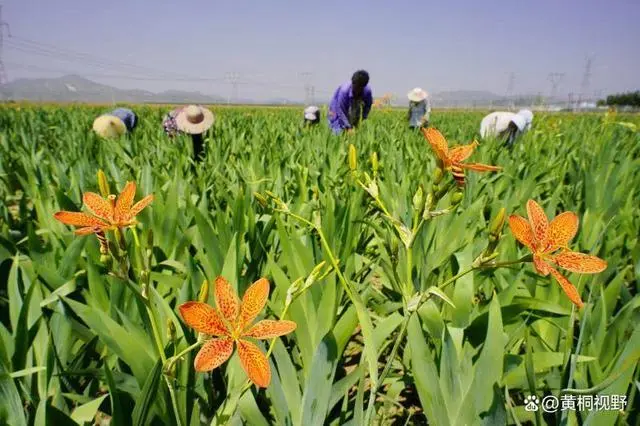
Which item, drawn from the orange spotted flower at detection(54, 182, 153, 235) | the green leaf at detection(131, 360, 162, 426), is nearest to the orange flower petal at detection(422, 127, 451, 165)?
the orange spotted flower at detection(54, 182, 153, 235)

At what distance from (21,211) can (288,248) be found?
46.8 inches

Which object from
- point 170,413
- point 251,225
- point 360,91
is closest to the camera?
point 170,413

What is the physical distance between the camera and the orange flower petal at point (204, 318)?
0.44m

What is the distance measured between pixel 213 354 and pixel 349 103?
182 inches

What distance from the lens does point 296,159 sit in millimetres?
2770

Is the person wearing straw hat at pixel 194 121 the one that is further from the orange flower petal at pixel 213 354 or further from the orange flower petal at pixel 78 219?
the orange flower petal at pixel 213 354

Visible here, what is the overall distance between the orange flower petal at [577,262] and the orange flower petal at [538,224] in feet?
0.09

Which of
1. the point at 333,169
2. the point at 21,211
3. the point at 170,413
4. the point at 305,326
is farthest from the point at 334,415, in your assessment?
the point at 333,169

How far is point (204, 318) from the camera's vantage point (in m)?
0.47

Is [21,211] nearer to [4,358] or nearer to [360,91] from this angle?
[4,358]

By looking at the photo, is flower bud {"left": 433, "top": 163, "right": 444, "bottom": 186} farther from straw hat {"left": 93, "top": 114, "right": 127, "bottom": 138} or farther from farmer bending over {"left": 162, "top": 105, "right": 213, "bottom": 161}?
straw hat {"left": 93, "top": 114, "right": 127, "bottom": 138}

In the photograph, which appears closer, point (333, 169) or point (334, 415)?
point (334, 415)

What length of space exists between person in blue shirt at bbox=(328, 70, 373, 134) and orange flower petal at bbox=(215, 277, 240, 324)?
4.27 metres

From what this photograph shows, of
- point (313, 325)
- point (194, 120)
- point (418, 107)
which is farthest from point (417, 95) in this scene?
point (313, 325)
